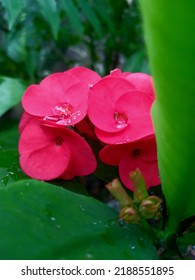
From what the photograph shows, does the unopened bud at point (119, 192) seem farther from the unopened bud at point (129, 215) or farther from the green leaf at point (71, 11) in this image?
the green leaf at point (71, 11)

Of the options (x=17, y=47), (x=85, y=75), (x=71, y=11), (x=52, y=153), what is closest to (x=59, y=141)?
(x=52, y=153)

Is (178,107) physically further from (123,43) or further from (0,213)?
(123,43)

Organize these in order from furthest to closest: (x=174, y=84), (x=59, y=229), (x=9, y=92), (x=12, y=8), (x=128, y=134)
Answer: (x=9, y=92), (x=12, y=8), (x=128, y=134), (x=59, y=229), (x=174, y=84)

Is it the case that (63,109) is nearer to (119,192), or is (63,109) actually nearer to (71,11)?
(119,192)

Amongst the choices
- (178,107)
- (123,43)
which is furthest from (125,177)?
(123,43)

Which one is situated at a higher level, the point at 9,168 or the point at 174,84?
the point at 174,84

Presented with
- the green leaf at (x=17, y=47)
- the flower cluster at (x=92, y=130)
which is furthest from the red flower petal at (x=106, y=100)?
the green leaf at (x=17, y=47)

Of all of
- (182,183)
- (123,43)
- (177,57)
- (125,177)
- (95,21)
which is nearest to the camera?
(177,57)
